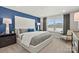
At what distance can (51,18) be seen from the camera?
3.67 meters

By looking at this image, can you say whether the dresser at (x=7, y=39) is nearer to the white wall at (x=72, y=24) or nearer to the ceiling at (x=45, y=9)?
the ceiling at (x=45, y=9)

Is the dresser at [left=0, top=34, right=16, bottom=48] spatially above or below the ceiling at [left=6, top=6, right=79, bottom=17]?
below

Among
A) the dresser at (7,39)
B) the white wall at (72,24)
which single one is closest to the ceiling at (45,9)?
the white wall at (72,24)

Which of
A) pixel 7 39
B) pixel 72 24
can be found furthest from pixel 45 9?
pixel 7 39

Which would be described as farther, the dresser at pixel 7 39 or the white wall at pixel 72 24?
the dresser at pixel 7 39

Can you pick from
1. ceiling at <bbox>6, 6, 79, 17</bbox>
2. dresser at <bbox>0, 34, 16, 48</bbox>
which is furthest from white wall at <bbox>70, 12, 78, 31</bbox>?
dresser at <bbox>0, 34, 16, 48</bbox>

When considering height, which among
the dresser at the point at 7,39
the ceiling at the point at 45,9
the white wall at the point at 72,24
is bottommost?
the dresser at the point at 7,39

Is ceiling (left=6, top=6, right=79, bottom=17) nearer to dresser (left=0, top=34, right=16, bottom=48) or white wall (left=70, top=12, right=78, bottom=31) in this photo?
white wall (left=70, top=12, right=78, bottom=31)

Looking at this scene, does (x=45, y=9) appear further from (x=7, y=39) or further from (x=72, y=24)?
(x=7, y=39)

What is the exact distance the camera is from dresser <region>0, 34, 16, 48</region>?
11.6ft

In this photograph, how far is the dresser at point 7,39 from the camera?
354cm

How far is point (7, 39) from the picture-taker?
12.4ft
